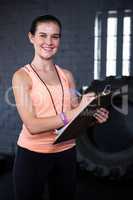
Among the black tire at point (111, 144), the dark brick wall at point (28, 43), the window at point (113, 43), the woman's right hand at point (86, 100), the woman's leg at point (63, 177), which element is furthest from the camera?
the dark brick wall at point (28, 43)

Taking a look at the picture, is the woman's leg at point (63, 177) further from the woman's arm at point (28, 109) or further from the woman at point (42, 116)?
the woman's arm at point (28, 109)

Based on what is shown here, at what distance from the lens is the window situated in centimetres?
442

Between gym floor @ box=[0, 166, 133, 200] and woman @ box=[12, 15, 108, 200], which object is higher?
woman @ box=[12, 15, 108, 200]

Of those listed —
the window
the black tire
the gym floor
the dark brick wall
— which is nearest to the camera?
the gym floor

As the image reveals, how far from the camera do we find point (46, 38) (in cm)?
174

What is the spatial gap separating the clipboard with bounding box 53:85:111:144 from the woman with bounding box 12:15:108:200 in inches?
1.2

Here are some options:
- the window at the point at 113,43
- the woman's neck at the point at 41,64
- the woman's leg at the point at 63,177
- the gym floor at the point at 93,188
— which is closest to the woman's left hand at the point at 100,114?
the woman's leg at the point at 63,177

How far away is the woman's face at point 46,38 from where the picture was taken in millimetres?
1729

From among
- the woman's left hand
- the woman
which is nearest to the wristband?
the woman

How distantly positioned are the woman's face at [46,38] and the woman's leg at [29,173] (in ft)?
1.57

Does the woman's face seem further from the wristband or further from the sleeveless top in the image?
the wristband

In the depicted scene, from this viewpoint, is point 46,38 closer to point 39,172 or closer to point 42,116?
point 42,116

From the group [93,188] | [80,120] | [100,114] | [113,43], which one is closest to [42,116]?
[80,120]

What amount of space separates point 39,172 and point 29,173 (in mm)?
47
